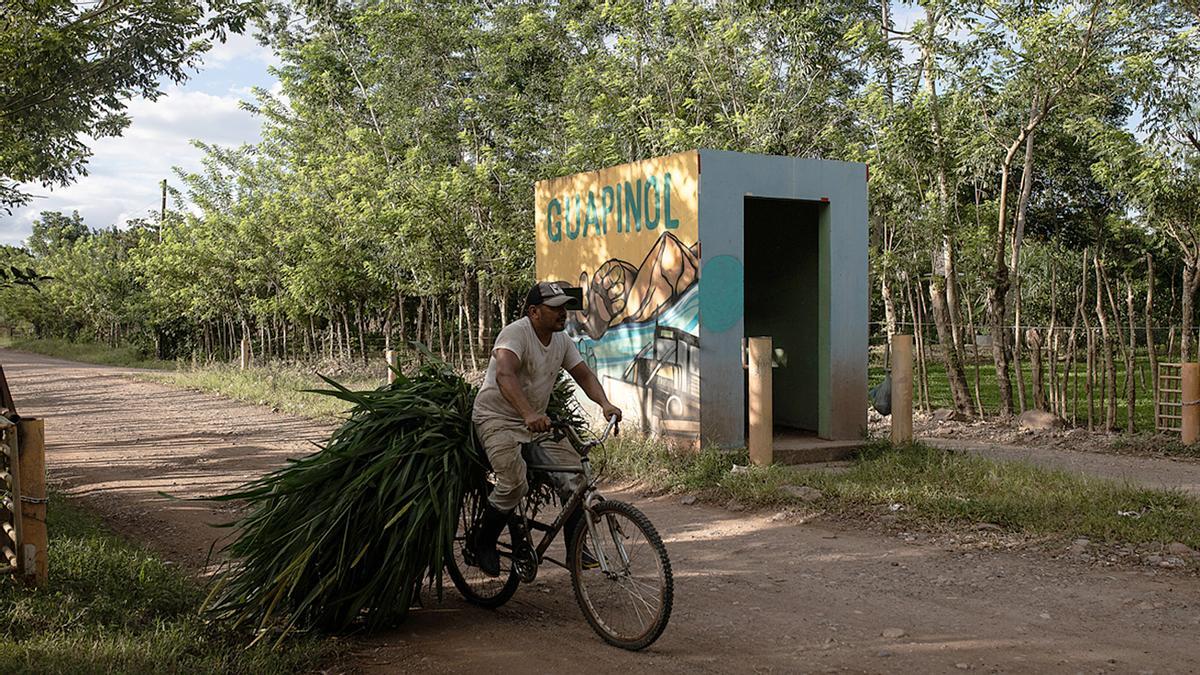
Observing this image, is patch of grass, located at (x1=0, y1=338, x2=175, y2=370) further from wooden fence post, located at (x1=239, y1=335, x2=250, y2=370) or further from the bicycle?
the bicycle

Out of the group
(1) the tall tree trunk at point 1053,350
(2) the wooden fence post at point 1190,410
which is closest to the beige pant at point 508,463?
(2) the wooden fence post at point 1190,410

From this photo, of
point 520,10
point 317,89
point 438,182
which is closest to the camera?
point 438,182

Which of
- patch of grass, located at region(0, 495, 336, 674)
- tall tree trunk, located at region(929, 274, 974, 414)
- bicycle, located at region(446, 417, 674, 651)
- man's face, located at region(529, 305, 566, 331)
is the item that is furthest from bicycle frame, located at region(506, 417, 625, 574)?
tall tree trunk, located at region(929, 274, 974, 414)

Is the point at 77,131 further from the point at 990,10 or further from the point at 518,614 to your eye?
the point at 990,10

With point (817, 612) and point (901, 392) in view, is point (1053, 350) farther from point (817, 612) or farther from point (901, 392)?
point (817, 612)

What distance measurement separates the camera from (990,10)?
1178 cm

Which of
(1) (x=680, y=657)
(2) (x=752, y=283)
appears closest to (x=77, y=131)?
(2) (x=752, y=283)

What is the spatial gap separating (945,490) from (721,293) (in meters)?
2.77

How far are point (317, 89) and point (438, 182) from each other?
1097cm

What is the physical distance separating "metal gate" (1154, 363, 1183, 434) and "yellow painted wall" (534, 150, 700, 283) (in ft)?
20.3

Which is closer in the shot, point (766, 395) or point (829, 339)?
point (766, 395)

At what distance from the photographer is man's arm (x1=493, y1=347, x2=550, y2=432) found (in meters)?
4.31

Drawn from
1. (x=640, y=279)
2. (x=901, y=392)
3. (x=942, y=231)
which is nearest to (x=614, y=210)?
(x=640, y=279)

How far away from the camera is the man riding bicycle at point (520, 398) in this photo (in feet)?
14.9
